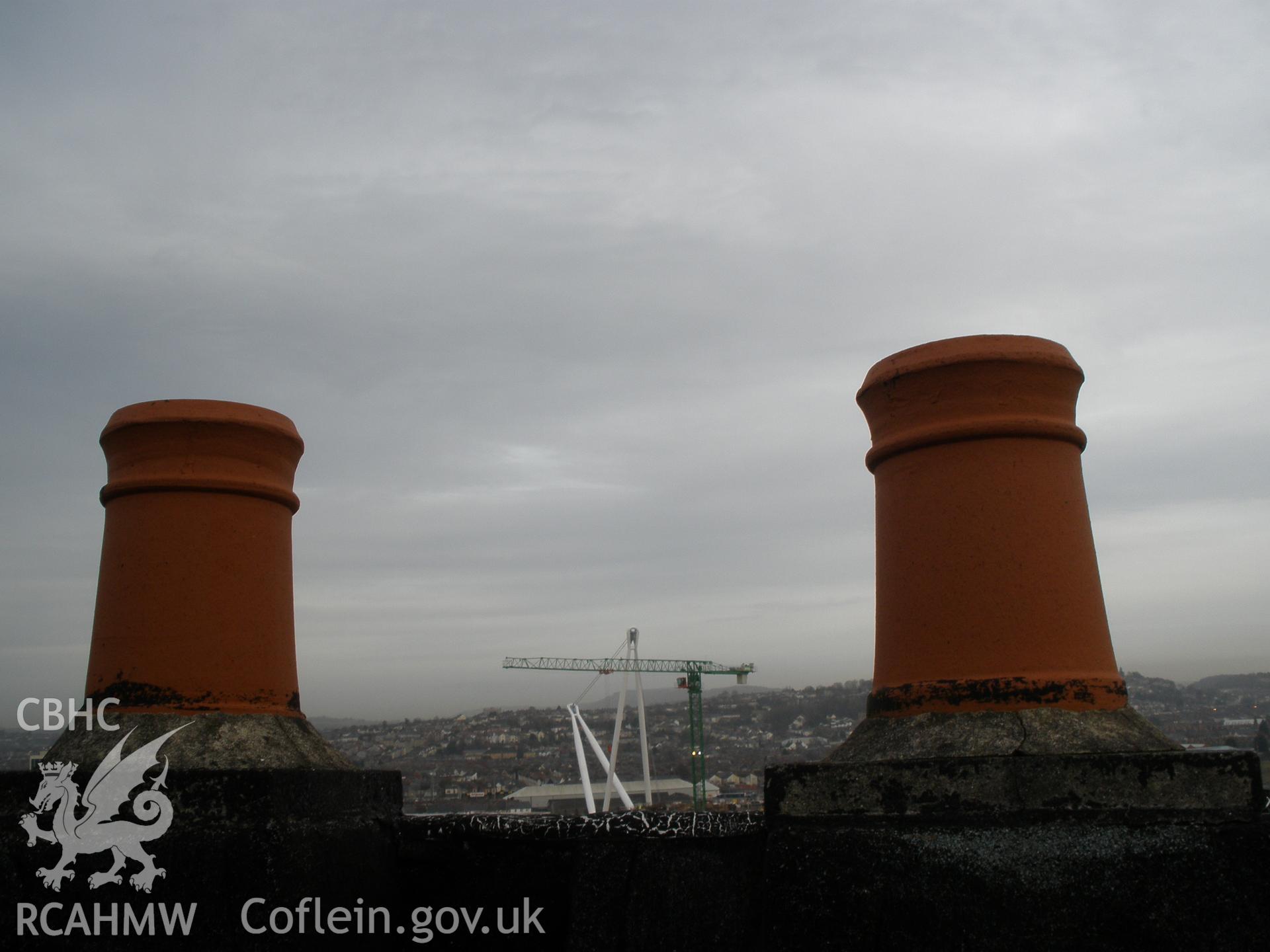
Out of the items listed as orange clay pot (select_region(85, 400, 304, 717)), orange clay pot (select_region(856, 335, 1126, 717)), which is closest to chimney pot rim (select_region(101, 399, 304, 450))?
orange clay pot (select_region(85, 400, 304, 717))

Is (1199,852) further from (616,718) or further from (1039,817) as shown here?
(616,718)

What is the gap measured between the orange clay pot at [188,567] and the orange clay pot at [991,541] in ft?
7.58

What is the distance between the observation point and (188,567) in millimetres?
3857

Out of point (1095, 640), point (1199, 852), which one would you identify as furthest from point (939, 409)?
point (1199, 852)

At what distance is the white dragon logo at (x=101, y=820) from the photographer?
11.1 feet

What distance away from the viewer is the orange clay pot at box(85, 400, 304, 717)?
380 centimetres

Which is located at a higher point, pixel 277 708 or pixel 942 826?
pixel 277 708

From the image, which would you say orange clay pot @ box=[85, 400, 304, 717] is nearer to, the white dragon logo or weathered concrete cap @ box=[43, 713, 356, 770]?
weathered concrete cap @ box=[43, 713, 356, 770]

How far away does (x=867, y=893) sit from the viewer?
309 centimetres

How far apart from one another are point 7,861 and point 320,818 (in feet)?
3.15

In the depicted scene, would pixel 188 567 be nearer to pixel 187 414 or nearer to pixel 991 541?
pixel 187 414

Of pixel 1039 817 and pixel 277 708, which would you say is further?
pixel 277 708

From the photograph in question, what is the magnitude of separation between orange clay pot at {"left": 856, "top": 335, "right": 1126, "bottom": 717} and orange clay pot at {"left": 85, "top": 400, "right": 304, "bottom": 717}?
231 centimetres

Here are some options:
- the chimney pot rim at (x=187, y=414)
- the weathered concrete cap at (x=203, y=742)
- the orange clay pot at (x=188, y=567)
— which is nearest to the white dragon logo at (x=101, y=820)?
the weathered concrete cap at (x=203, y=742)
